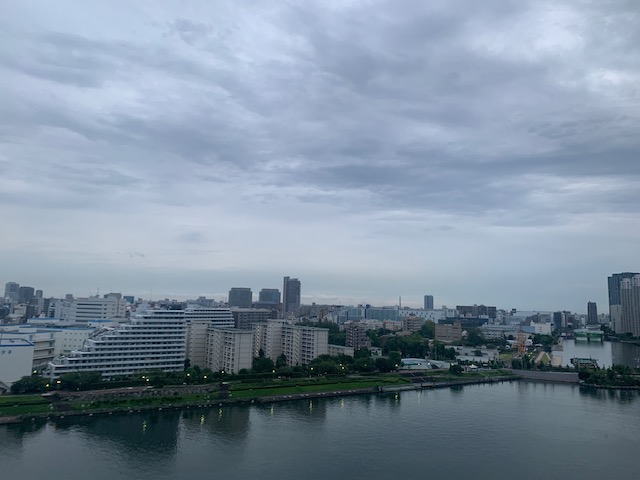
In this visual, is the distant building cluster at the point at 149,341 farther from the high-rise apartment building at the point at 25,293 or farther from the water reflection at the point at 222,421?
the high-rise apartment building at the point at 25,293

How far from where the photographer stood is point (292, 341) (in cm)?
2822

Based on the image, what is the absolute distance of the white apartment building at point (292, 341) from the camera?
27.2m

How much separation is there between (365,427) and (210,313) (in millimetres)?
20056

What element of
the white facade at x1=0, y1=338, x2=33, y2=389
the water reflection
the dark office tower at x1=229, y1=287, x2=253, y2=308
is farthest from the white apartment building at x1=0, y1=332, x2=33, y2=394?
the dark office tower at x1=229, y1=287, x2=253, y2=308

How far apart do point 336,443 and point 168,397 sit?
7.47 m

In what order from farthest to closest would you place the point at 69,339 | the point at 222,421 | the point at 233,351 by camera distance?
the point at 69,339
the point at 233,351
the point at 222,421

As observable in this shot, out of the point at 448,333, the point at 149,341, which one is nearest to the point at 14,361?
the point at 149,341

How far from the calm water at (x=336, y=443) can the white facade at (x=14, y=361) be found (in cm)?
439

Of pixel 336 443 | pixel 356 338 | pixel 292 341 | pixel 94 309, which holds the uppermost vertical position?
pixel 94 309

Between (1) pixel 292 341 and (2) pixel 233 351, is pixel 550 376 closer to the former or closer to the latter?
(1) pixel 292 341

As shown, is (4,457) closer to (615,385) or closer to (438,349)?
(615,385)

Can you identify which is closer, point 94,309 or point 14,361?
point 14,361

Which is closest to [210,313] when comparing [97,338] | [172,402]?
[97,338]

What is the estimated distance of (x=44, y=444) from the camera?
41.9 ft
